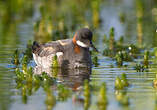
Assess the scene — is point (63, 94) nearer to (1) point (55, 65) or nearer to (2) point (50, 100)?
(2) point (50, 100)

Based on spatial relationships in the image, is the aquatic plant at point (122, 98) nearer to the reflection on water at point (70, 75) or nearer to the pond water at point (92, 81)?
the pond water at point (92, 81)

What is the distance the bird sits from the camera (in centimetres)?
1443

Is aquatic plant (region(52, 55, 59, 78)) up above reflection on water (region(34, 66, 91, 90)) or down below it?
above

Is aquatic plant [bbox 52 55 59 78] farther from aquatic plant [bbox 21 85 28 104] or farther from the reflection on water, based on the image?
aquatic plant [bbox 21 85 28 104]

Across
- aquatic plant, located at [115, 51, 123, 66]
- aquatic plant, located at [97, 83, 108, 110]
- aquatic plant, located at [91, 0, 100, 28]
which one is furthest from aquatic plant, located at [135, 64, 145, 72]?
aquatic plant, located at [91, 0, 100, 28]

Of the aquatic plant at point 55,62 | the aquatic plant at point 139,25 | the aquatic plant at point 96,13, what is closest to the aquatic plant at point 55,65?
the aquatic plant at point 55,62

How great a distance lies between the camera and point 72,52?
14547 mm

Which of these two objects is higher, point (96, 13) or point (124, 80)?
point (96, 13)

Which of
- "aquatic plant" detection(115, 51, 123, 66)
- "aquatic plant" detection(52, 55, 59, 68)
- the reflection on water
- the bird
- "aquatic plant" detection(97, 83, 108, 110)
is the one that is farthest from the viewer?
"aquatic plant" detection(115, 51, 123, 66)

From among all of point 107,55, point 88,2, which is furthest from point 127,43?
point 88,2

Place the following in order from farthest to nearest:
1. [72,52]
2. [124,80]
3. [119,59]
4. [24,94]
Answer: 1. [119,59]
2. [72,52]
3. [124,80]
4. [24,94]

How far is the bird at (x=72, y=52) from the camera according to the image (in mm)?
14430

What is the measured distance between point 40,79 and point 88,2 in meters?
19.0

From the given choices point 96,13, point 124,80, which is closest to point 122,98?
point 124,80
